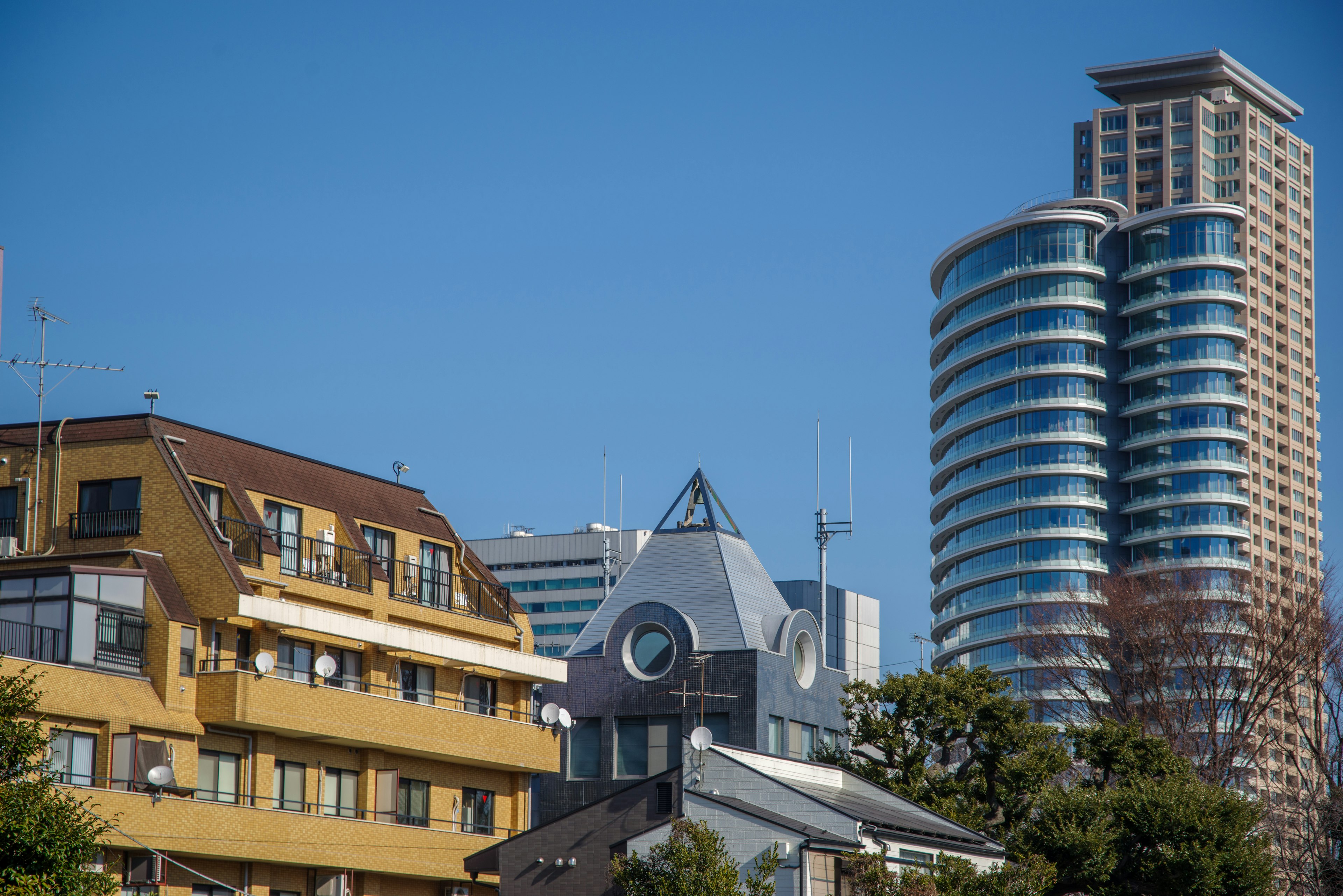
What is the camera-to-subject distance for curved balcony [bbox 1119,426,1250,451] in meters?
155

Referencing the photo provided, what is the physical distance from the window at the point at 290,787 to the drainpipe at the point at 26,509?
10155 millimetres

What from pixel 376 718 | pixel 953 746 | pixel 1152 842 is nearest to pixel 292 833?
pixel 376 718

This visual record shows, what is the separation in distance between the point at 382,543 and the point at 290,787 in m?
10.1

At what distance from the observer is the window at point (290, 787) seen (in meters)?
49.4

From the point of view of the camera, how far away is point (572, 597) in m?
198

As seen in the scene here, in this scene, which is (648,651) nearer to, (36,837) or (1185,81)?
(36,837)

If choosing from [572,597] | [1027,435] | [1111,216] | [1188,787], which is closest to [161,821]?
[1188,787]

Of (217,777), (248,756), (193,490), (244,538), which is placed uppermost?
(193,490)

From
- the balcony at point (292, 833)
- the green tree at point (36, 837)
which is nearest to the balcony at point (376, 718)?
the balcony at point (292, 833)

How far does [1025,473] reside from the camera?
155000 mm

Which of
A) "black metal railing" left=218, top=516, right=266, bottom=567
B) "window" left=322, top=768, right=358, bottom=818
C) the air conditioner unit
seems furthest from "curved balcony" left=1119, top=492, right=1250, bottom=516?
the air conditioner unit

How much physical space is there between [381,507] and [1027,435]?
107 metres

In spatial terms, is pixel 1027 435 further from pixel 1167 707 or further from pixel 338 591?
pixel 338 591

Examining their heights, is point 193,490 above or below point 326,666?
above
